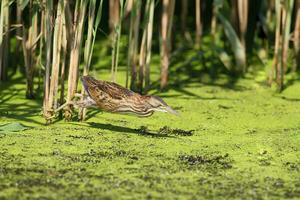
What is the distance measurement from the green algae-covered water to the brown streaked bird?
6.5 inches

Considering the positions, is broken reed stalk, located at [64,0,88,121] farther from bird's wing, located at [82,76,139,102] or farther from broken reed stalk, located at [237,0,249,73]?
broken reed stalk, located at [237,0,249,73]

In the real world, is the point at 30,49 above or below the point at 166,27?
below

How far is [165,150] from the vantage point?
4.86 m

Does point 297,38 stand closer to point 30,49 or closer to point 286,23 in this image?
point 286,23

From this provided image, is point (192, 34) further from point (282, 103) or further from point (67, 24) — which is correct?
point (67, 24)

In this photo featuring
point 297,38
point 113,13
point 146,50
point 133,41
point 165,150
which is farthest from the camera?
point 113,13

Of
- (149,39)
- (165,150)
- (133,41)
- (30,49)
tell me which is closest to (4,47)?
(30,49)

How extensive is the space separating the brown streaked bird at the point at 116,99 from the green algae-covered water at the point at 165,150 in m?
0.16

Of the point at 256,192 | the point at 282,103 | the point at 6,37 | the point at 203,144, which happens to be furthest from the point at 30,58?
the point at 256,192

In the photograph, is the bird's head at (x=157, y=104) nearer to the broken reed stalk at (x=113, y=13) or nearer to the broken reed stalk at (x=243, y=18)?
the broken reed stalk at (x=113, y=13)

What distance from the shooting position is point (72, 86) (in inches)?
212

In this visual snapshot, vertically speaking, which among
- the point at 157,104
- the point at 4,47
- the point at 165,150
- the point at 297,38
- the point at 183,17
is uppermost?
the point at 183,17

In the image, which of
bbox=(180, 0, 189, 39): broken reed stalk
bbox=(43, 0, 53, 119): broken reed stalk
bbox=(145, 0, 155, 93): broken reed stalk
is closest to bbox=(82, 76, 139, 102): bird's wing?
bbox=(43, 0, 53, 119): broken reed stalk

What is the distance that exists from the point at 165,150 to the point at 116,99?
2.14 feet
